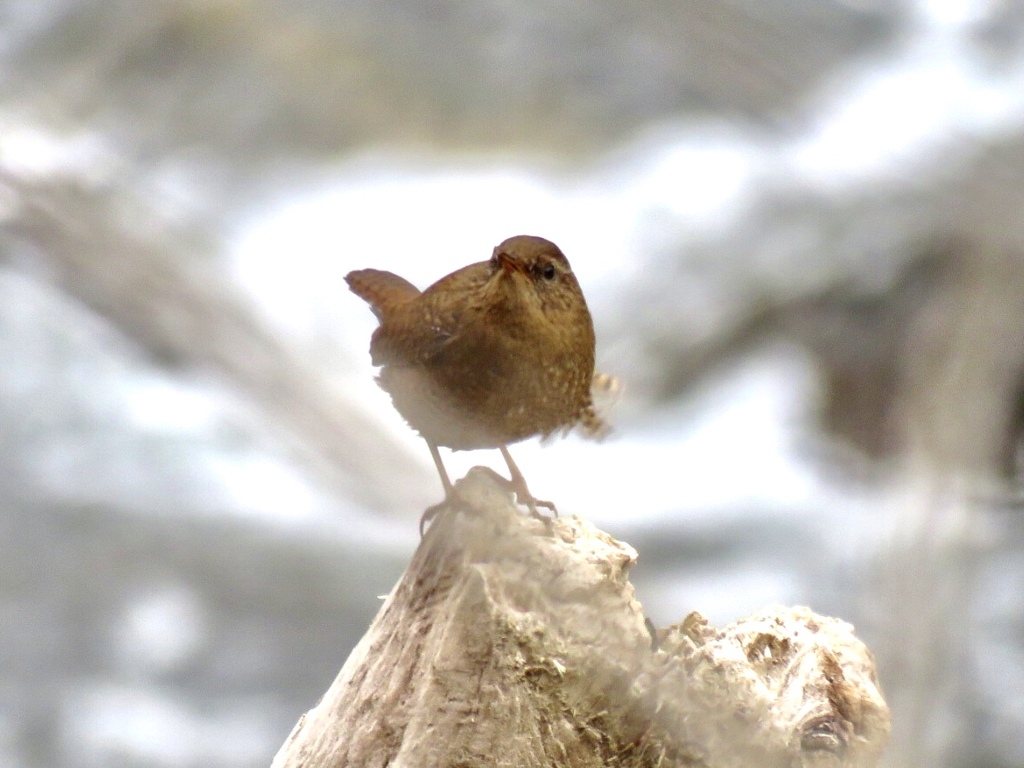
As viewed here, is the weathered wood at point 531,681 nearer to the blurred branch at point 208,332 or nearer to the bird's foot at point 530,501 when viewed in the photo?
the bird's foot at point 530,501

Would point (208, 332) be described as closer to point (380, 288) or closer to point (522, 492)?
point (380, 288)

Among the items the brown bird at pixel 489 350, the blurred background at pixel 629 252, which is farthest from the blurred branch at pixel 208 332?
the brown bird at pixel 489 350

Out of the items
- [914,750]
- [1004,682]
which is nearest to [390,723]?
[1004,682]

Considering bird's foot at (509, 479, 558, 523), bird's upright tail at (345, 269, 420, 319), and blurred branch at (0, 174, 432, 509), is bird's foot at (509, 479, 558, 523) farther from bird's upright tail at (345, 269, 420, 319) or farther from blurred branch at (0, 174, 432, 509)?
blurred branch at (0, 174, 432, 509)

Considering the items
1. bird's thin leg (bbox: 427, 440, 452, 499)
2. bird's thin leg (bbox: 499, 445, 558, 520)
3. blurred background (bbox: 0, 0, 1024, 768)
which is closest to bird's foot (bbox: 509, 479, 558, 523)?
bird's thin leg (bbox: 499, 445, 558, 520)

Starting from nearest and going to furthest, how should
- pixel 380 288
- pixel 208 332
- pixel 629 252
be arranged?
1. pixel 208 332
2. pixel 629 252
3. pixel 380 288

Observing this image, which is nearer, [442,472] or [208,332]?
[208,332]

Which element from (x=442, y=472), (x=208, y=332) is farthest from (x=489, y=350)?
(x=208, y=332)

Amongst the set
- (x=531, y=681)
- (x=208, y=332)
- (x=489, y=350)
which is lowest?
(x=208, y=332)
